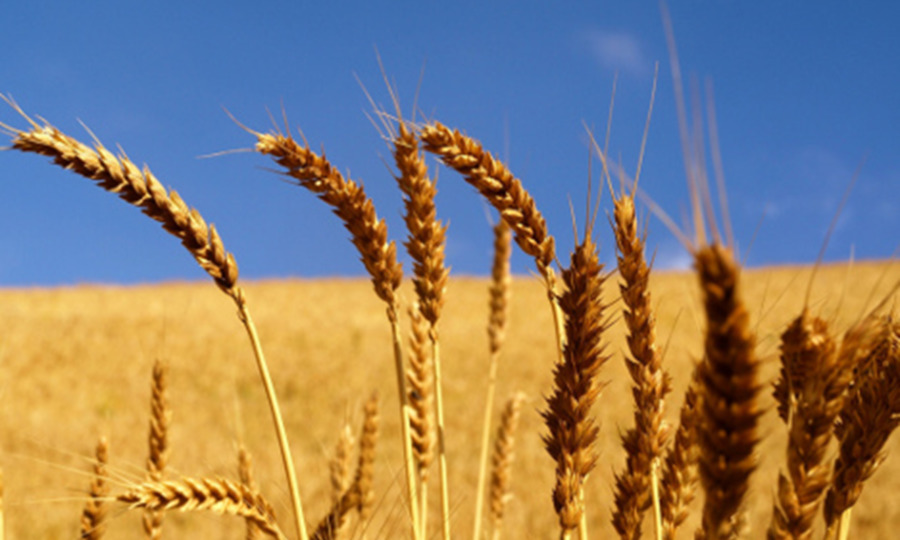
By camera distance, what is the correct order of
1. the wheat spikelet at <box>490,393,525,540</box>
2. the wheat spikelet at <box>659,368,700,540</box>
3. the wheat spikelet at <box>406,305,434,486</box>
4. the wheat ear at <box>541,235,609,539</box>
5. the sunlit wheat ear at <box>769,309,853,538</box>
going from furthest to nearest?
the wheat spikelet at <box>490,393,525,540</box>
the wheat spikelet at <box>406,305,434,486</box>
the wheat spikelet at <box>659,368,700,540</box>
the wheat ear at <box>541,235,609,539</box>
the sunlit wheat ear at <box>769,309,853,538</box>

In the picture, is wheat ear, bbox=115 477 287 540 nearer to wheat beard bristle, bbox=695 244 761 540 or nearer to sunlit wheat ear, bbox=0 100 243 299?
sunlit wheat ear, bbox=0 100 243 299

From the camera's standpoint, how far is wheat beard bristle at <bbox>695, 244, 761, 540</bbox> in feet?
2.56

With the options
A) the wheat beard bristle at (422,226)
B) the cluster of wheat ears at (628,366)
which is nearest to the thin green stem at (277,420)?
the cluster of wheat ears at (628,366)

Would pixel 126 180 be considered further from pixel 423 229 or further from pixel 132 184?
pixel 423 229

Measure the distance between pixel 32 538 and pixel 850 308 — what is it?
2092 centimetres

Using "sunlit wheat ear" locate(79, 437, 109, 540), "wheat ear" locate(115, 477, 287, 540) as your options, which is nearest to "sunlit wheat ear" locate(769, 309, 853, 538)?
"wheat ear" locate(115, 477, 287, 540)

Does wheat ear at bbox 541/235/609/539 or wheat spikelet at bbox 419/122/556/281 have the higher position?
wheat spikelet at bbox 419/122/556/281

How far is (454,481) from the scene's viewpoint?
10.9 m

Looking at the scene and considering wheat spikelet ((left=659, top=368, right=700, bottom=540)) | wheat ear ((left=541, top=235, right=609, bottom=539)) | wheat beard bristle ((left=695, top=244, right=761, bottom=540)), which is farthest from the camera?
wheat spikelet ((left=659, top=368, right=700, bottom=540))

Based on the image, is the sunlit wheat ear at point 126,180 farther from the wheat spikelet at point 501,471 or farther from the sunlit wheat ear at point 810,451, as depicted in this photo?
the wheat spikelet at point 501,471

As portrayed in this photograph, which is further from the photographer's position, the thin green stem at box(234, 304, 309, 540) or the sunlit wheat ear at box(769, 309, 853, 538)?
the thin green stem at box(234, 304, 309, 540)

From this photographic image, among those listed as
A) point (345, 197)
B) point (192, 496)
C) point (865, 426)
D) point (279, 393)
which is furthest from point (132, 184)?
point (279, 393)

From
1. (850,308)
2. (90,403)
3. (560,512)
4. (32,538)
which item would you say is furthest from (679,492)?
(850,308)

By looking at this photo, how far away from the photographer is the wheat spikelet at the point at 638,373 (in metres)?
1.26
